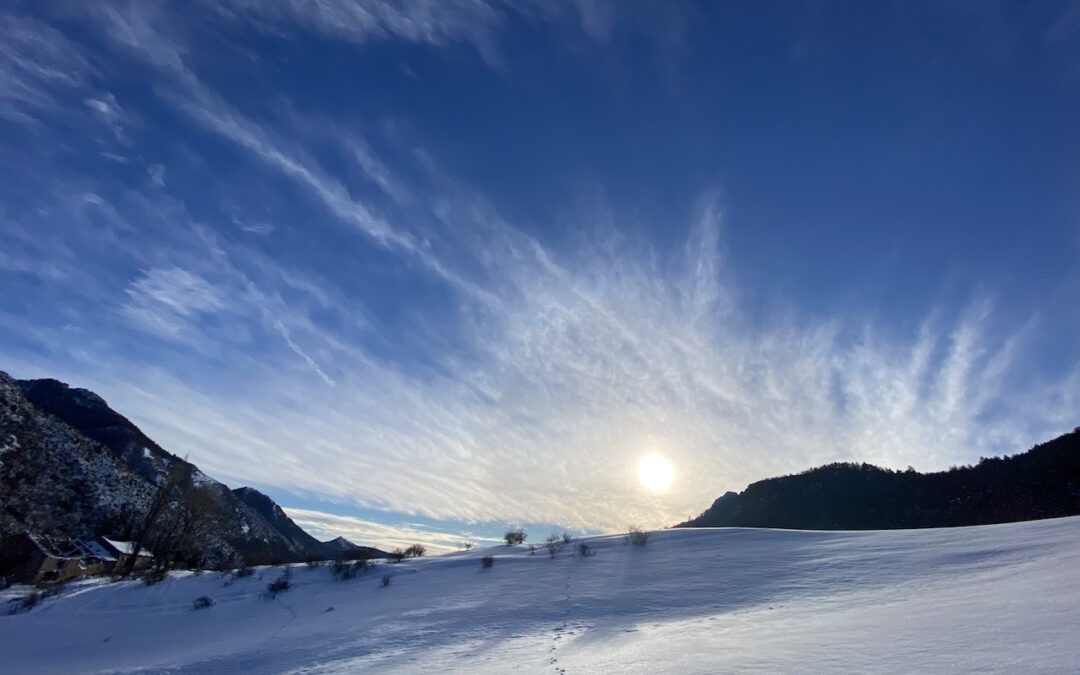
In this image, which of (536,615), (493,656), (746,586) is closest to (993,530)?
(746,586)

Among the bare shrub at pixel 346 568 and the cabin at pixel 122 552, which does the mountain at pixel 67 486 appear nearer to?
the cabin at pixel 122 552

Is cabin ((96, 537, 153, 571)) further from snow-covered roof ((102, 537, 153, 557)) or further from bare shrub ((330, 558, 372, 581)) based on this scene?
bare shrub ((330, 558, 372, 581))

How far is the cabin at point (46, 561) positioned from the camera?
38781 millimetres

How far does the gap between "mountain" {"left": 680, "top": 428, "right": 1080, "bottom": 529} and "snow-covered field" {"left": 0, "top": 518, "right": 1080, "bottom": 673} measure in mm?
34956

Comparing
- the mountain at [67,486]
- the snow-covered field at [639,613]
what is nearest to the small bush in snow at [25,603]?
the snow-covered field at [639,613]

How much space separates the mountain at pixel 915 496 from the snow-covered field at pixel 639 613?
115 ft

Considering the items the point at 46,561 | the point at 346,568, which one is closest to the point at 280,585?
the point at 346,568

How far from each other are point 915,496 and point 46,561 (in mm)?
71930

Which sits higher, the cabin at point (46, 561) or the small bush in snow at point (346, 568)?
the cabin at point (46, 561)

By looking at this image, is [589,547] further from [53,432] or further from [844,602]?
[53,432]

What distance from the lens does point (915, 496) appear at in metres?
52.2

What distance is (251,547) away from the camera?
81.3 meters

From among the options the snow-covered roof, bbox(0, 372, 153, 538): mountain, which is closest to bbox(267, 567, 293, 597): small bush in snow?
the snow-covered roof

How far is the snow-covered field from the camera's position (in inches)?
270
